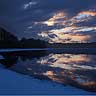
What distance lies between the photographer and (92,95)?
11367 mm

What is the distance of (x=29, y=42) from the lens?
122875 mm

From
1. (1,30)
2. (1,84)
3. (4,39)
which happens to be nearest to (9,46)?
(4,39)

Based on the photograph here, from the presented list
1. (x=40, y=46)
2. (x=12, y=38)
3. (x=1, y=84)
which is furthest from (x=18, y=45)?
(x=1, y=84)

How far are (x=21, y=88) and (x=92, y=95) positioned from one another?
10.1 ft

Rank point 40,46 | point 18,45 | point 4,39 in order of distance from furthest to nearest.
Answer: point 40,46, point 18,45, point 4,39

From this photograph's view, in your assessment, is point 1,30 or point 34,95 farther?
point 1,30

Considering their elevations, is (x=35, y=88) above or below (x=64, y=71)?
above

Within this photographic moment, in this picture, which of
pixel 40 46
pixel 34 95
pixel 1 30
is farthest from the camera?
pixel 40 46

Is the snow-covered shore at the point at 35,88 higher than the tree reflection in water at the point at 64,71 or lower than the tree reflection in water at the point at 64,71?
higher

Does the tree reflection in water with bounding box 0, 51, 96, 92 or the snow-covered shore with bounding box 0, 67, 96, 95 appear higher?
the snow-covered shore with bounding box 0, 67, 96, 95

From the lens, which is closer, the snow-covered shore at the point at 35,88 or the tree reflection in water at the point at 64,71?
the snow-covered shore at the point at 35,88

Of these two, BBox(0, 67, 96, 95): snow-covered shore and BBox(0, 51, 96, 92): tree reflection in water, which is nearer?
BBox(0, 67, 96, 95): snow-covered shore

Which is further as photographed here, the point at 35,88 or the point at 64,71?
the point at 64,71

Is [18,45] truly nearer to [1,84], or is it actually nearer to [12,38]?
[12,38]
